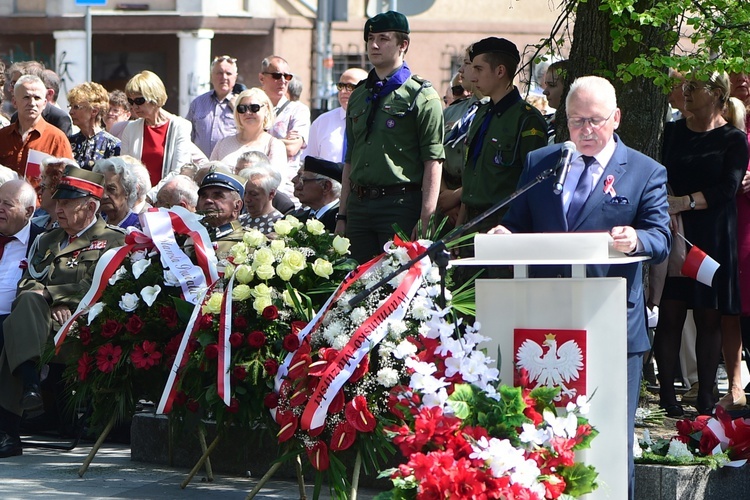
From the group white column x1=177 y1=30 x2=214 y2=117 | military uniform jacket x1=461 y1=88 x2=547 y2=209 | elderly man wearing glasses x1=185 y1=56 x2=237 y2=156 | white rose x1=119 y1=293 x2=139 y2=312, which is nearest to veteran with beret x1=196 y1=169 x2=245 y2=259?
white rose x1=119 y1=293 x2=139 y2=312

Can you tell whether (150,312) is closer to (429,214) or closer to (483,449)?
(429,214)

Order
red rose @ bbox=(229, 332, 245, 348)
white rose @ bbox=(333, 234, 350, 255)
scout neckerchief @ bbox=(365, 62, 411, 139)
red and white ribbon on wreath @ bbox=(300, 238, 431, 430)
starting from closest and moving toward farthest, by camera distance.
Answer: red and white ribbon on wreath @ bbox=(300, 238, 431, 430), red rose @ bbox=(229, 332, 245, 348), white rose @ bbox=(333, 234, 350, 255), scout neckerchief @ bbox=(365, 62, 411, 139)

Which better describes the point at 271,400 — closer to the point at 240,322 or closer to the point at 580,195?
the point at 240,322

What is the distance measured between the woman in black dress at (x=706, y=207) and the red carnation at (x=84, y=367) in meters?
3.64

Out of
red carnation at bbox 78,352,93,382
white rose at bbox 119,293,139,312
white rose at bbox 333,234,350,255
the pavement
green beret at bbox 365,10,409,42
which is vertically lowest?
Answer: the pavement

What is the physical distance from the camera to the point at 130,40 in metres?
31.8

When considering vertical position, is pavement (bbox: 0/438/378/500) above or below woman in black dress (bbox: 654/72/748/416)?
below

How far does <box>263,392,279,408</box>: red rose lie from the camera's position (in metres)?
6.38

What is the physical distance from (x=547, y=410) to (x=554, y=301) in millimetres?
403

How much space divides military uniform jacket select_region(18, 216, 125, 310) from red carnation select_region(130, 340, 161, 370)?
132 centimetres

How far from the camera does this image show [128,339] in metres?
7.13

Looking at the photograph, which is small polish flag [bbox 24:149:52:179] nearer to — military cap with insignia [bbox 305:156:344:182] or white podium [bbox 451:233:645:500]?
military cap with insignia [bbox 305:156:344:182]

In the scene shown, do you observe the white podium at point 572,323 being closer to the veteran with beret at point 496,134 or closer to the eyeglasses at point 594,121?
the eyeglasses at point 594,121

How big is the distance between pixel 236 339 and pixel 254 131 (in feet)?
14.7
